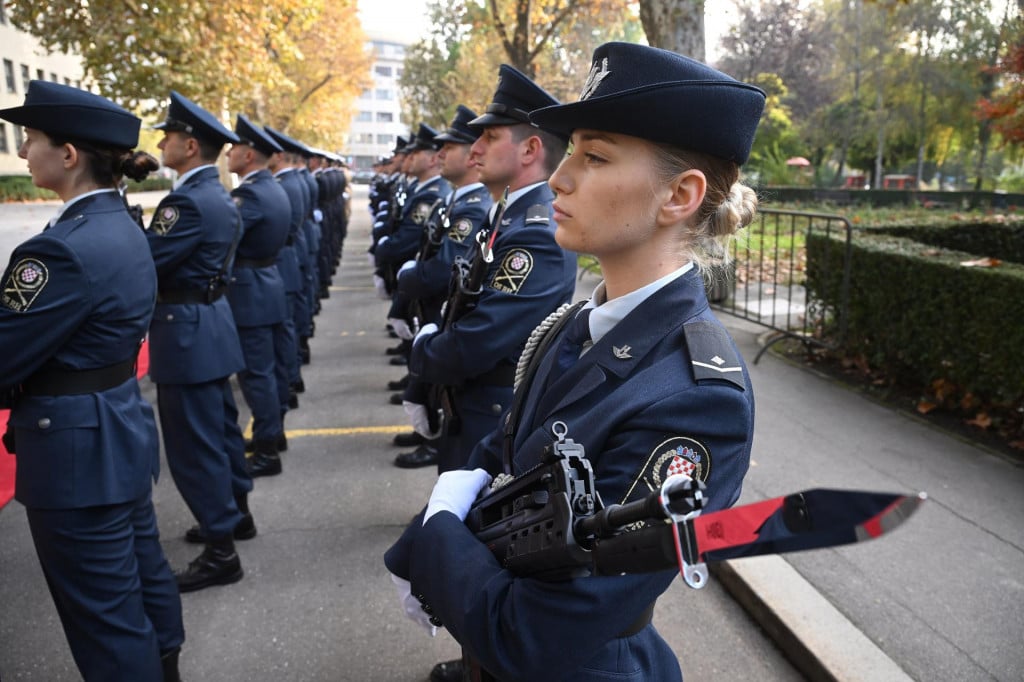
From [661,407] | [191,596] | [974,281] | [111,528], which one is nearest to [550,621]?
[661,407]

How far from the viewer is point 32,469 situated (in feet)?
8.71

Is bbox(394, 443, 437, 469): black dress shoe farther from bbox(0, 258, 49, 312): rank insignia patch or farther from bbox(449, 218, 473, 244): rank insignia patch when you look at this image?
bbox(0, 258, 49, 312): rank insignia patch

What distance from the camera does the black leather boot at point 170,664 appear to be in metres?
2.93

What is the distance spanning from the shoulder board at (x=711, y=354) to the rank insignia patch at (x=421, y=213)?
6.11 metres

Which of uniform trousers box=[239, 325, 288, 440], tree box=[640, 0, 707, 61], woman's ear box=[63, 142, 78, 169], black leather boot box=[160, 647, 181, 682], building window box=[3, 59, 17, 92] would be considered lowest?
black leather boot box=[160, 647, 181, 682]

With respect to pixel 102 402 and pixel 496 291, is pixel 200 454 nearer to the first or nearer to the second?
pixel 102 402

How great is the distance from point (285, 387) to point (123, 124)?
374cm

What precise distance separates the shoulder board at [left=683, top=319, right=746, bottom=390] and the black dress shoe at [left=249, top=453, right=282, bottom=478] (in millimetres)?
4403

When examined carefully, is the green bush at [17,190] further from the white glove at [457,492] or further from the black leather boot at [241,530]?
the white glove at [457,492]

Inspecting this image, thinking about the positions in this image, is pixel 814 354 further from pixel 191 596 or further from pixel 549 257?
pixel 191 596

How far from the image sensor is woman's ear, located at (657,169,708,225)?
57.8 inches

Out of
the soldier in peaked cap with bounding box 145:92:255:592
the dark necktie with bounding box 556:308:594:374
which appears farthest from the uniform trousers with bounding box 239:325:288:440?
the dark necktie with bounding box 556:308:594:374

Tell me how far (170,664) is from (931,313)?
18.1 feet

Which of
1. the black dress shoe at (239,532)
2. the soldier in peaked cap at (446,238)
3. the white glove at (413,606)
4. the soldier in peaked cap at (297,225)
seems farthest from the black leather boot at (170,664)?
the soldier in peaked cap at (297,225)
